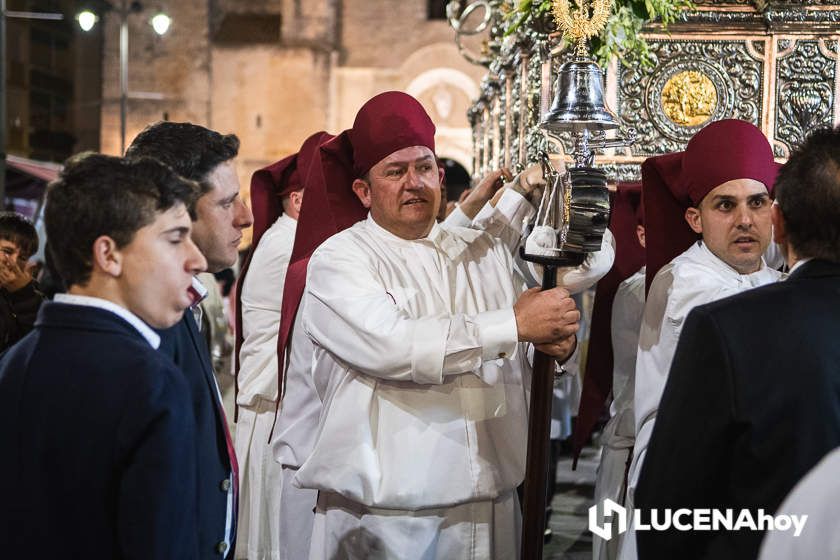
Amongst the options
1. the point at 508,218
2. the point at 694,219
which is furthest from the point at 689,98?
the point at 508,218

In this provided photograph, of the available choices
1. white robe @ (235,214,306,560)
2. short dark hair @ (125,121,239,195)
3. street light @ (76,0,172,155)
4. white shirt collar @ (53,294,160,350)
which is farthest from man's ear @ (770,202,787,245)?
street light @ (76,0,172,155)

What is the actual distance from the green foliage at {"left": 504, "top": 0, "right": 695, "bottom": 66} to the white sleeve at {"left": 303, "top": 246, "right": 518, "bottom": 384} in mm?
1997

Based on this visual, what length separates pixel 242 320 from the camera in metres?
5.73

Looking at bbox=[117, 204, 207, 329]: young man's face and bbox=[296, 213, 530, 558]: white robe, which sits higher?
bbox=[117, 204, 207, 329]: young man's face

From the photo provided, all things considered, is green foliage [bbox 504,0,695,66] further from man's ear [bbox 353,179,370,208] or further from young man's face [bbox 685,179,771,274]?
man's ear [bbox 353,179,370,208]

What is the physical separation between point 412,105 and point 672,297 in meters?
1.16

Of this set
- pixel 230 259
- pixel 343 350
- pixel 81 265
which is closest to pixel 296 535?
pixel 343 350

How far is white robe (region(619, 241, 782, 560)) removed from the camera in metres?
3.54

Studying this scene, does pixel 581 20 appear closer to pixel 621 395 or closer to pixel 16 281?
pixel 621 395

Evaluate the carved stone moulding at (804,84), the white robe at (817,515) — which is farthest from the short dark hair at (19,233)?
the white robe at (817,515)

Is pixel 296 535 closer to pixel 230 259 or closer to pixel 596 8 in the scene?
pixel 230 259

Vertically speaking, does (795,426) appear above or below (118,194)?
below

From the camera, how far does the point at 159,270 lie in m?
2.29

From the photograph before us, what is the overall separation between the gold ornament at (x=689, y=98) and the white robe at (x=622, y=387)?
6.68 ft
